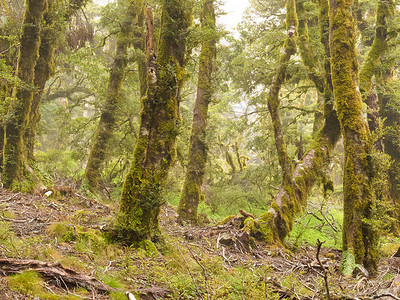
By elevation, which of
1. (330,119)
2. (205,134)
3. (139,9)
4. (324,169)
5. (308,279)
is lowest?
(308,279)

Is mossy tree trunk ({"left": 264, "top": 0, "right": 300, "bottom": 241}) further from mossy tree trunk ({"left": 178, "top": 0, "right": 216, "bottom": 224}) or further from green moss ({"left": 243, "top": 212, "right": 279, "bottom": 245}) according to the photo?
mossy tree trunk ({"left": 178, "top": 0, "right": 216, "bottom": 224})

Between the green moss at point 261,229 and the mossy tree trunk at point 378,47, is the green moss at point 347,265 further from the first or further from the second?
the mossy tree trunk at point 378,47

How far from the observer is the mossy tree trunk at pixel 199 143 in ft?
31.3

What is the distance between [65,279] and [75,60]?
10.2m

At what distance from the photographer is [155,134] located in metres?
5.61

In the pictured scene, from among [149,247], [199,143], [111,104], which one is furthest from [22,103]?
[149,247]

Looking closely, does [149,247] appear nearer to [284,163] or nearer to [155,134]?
[155,134]

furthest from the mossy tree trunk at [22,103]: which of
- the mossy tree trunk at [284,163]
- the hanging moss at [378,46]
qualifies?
the hanging moss at [378,46]

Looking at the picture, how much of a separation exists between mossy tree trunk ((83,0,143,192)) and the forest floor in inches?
147

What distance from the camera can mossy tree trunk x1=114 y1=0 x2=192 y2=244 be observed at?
5293 mm

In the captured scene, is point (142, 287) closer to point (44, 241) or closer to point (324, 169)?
point (44, 241)

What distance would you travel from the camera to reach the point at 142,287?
347cm

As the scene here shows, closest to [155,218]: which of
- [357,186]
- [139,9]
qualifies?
[357,186]

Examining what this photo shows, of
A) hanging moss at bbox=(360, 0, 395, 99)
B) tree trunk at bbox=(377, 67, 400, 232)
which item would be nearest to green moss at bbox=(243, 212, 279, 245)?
hanging moss at bbox=(360, 0, 395, 99)
